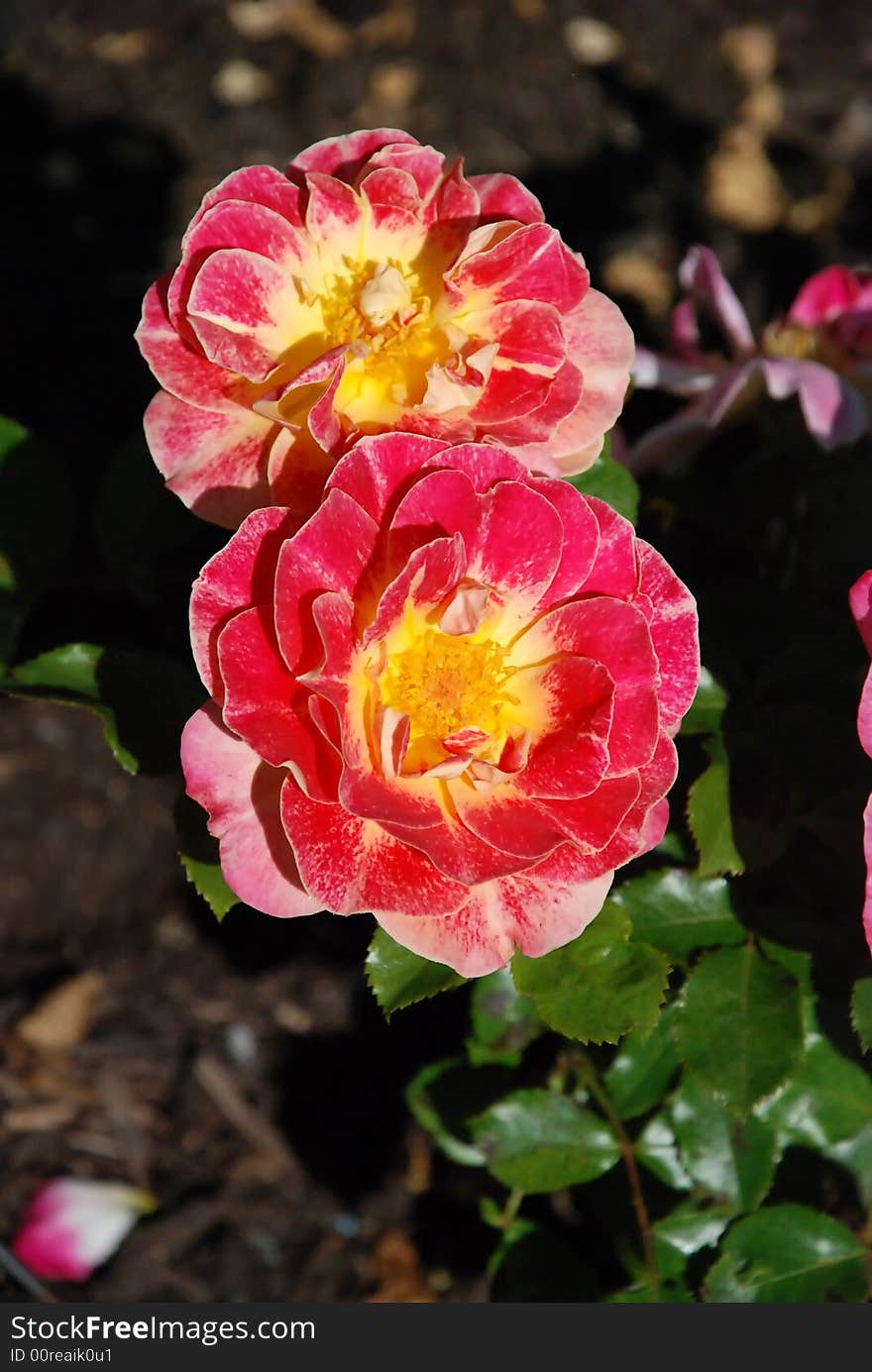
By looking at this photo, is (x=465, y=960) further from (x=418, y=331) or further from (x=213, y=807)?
(x=418, y=331)

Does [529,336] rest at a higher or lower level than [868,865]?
higher

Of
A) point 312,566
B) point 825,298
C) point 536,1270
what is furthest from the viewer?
point 825,298

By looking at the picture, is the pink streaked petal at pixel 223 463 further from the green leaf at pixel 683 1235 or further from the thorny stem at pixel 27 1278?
the thorny stem at pixel 27 1278

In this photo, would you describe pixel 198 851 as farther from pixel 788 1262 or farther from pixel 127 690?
pixel 788 1262

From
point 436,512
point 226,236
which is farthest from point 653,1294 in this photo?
point 226,236

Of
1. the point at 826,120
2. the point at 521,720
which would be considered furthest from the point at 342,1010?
the point at 826,120

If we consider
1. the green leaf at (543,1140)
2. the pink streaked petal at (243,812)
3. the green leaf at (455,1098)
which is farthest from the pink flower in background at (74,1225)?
the pink streaked petal at (243,812)
